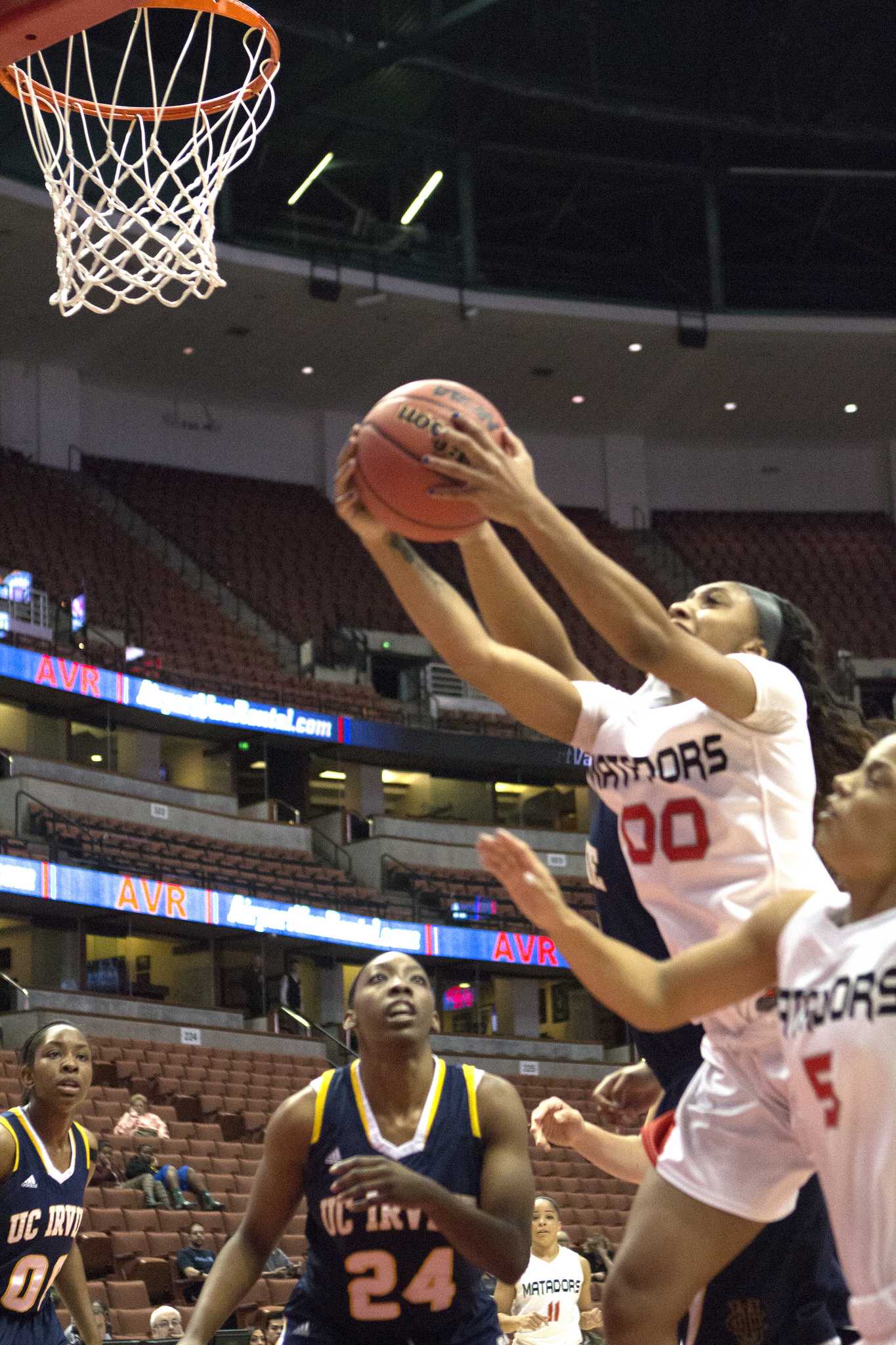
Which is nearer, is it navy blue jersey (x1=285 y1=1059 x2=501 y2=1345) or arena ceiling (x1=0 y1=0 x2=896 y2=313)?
navy blue jersey (x1=285 y1=1059 x2=501 y2=1345)

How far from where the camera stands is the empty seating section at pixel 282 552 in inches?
1055

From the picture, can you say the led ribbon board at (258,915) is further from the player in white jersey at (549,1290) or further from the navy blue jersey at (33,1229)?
the navy blue jersey at (33,1229)

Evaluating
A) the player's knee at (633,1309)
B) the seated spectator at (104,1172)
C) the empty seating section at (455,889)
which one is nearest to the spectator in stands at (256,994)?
the empty seating section at (455,889)

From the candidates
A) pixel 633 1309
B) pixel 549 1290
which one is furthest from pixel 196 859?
pixel 633 1309

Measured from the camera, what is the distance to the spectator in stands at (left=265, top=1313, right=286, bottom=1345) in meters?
8.92

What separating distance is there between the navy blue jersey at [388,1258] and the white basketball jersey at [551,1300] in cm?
448

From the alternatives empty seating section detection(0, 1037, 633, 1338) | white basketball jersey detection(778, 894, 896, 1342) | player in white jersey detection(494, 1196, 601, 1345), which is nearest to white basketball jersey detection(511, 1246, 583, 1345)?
player in white jersey detection(494, 1196, 601, 1345)

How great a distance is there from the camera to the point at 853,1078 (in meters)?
2.50

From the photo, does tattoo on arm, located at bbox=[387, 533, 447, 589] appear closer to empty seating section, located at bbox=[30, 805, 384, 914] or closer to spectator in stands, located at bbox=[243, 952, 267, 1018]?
empty seating section, located at bbox=[30, 805, 384, 914]

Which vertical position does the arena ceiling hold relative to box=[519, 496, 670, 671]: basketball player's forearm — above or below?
above

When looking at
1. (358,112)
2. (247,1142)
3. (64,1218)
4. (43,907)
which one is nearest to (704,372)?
(358,112)

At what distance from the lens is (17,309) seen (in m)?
24.4

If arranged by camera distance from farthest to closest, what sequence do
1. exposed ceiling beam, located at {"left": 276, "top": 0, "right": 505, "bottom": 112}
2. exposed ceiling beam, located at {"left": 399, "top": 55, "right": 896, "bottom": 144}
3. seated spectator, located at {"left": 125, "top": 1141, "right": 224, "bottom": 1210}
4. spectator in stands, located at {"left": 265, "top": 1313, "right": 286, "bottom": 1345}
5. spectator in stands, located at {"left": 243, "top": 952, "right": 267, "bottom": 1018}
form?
exposed ceiling beam, located at {"left": 399, "top": 55, "right": 896, "bottom": 144}
spectator in stands, located at {"left": 243, "top": 952, "right": 267, "bottom": 1018}
exposed ceiling beam, located at {"left": 276, "top": 0, "right": 505, "bottom": 112}
seated spectator, located at {"left": 125, "top": 1141, "right": 224, "bottom": 1210}
spectator in stands, located at {"left": 265, "top": 1313, "right": 286, "bottom": 1345}

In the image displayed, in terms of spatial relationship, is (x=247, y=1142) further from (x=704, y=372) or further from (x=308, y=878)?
(x=704, y=372)
